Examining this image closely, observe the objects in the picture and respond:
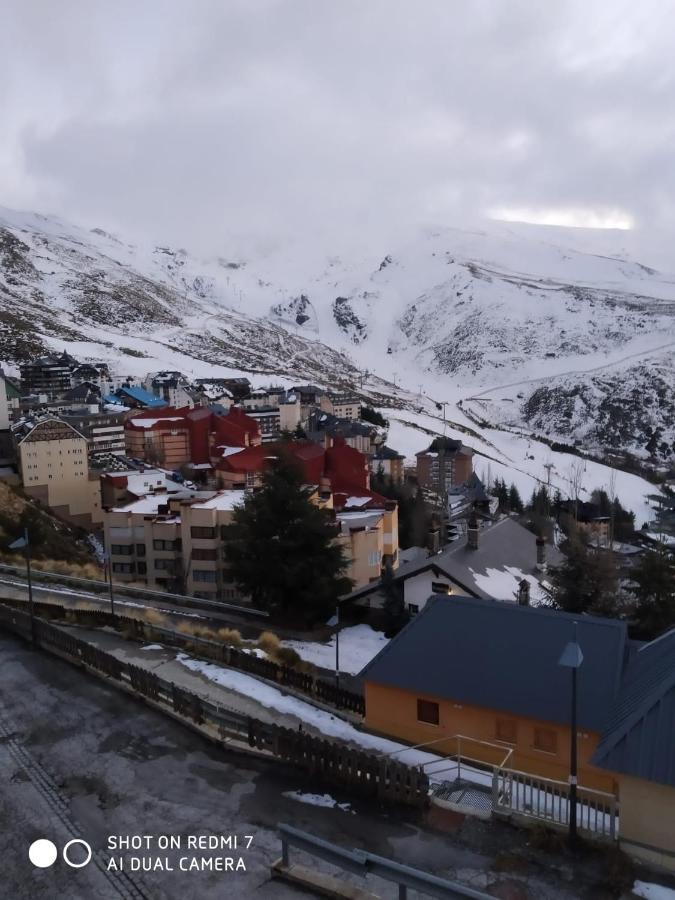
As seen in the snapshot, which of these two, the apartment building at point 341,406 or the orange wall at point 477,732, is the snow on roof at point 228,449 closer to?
the orange wall at point 477,732

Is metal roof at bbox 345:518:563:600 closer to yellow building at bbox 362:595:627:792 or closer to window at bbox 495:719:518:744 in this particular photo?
yellow building at bbox 362:595:627:792

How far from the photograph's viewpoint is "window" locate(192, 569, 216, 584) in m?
43.6

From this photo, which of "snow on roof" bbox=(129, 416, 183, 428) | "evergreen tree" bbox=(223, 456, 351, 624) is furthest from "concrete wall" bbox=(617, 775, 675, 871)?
"snow on roof" bbox=(129, 416, 183, 428)

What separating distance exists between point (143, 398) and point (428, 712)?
98.2 metres

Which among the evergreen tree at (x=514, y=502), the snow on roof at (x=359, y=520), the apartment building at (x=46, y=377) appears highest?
the apartment building at (x=46, y=377)

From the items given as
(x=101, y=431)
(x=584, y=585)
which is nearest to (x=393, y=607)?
(x=584, y=585)

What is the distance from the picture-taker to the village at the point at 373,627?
1120 cm

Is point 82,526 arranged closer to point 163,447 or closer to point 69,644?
point 163,447

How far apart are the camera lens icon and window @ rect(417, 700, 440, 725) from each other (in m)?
7.97

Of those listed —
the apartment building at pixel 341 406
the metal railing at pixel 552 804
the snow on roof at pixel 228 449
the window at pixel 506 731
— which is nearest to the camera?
the metal railing at pixel 552 804

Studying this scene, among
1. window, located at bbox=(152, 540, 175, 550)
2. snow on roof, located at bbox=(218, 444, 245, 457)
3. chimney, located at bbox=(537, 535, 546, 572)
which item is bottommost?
window, located at bbox=(152, 540, 175, 550)

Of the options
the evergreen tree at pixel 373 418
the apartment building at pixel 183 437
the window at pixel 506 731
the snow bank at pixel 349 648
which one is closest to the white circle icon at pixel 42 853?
the window at pixel 506 731

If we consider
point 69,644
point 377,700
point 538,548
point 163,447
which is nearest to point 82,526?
point 163,447

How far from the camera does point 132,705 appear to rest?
49.7ft
